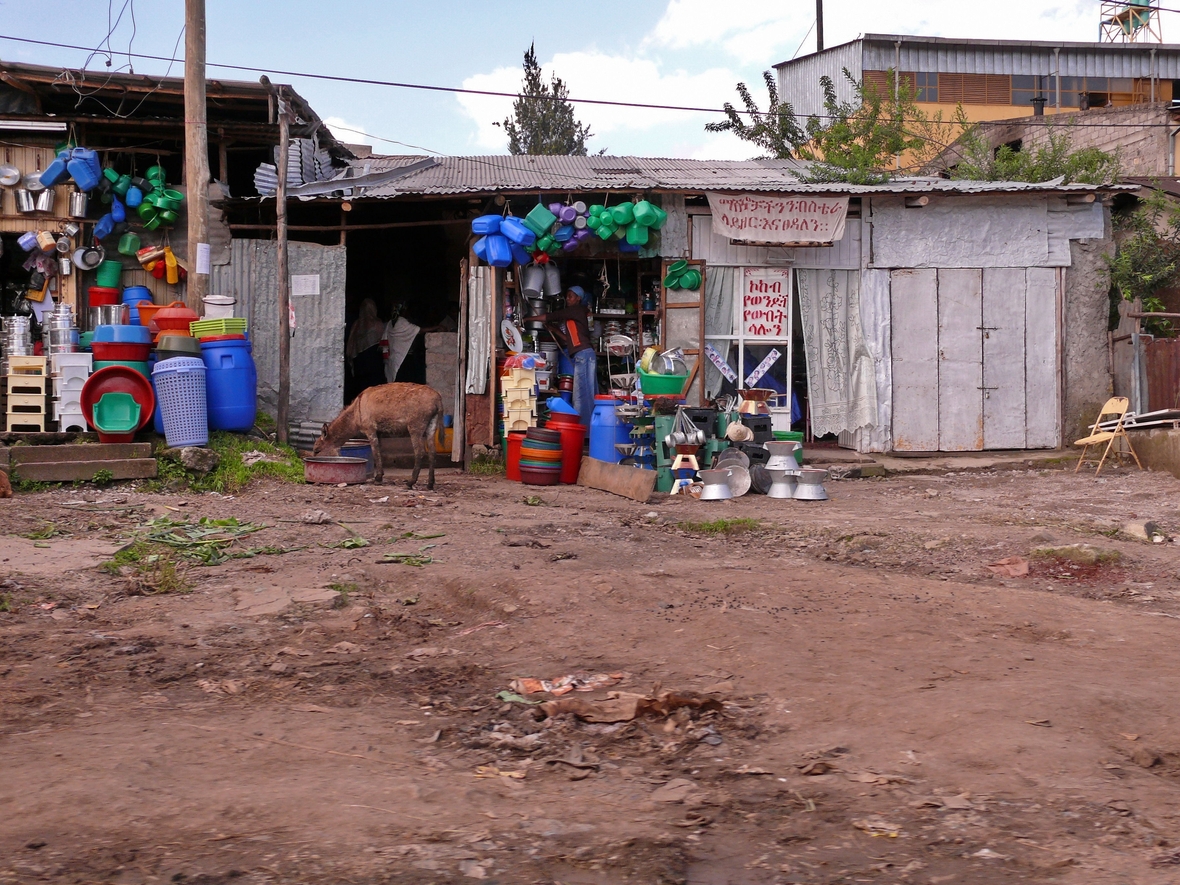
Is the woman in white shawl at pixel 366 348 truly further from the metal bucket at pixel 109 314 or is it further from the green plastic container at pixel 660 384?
the green plastic container at pixel 660 384

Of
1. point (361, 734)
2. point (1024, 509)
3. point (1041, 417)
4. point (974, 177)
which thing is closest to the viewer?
point (361, 734)

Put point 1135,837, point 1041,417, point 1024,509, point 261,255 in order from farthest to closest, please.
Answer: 1. point 1041,417
2. point 261,255
3. point 1024,509
4. point 1135,837

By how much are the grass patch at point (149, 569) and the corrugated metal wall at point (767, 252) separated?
7893 mm

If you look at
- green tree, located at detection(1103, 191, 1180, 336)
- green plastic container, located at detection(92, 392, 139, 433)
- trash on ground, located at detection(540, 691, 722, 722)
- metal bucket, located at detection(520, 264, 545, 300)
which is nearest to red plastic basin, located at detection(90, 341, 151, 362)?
green plastic container, located at detection(92, 392, 139, 433)

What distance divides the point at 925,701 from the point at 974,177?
47.3ft

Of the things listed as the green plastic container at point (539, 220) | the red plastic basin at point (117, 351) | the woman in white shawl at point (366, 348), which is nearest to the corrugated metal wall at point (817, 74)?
the woman in white shawl at point (366, 348)

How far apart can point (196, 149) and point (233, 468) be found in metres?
3.61

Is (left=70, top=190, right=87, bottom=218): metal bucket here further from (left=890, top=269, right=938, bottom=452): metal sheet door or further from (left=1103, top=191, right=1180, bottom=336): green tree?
(left=1103, top=191, right=1180, bottom=336): green tree

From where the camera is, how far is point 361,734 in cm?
380

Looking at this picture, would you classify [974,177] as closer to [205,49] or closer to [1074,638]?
[205,49]

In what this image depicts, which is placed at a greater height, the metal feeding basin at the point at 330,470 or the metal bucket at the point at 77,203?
the metal bucket at the point at 77,203

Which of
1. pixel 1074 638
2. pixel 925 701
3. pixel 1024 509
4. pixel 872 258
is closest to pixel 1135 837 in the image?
pixel 925 701

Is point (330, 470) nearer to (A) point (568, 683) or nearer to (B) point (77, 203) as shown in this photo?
(B) point (77, 203)

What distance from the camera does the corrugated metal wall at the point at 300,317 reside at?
12422mm
